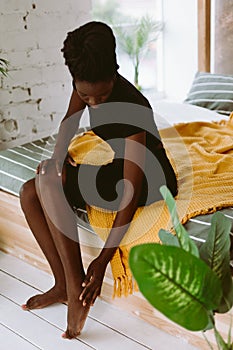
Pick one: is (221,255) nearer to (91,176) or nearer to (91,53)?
(91,53)

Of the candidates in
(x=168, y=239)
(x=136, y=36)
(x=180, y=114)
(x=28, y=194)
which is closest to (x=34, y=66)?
(x=180, y=114)

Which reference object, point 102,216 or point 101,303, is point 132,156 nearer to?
point 102,216

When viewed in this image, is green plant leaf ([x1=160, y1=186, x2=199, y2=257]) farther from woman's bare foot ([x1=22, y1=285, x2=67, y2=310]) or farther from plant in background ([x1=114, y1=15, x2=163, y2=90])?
plant in background ([x1=114, y1=15, x2=163, y2=90])

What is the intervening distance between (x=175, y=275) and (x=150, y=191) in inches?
39.6

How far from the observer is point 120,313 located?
2.38m

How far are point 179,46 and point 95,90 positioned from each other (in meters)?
2.40

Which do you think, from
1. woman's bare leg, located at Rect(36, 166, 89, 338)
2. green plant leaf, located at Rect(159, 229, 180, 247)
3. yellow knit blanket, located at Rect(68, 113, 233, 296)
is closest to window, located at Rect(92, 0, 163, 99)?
yellow knit blanket, located at Rect(68, 113, 233, 296)

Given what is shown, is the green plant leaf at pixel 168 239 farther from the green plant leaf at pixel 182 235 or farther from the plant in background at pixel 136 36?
the plant in background at pixel 136 36

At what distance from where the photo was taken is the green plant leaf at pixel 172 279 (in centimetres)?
119

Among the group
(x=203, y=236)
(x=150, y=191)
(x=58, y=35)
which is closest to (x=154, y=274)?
(x=203, y=236)

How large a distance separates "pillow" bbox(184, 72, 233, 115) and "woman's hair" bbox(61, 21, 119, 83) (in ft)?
4.62

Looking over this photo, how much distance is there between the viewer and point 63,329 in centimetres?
230

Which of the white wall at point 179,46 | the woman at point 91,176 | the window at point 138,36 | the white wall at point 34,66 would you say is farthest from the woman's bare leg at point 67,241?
the white wall at point 179,46

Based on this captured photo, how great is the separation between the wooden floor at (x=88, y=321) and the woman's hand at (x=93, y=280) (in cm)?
18
